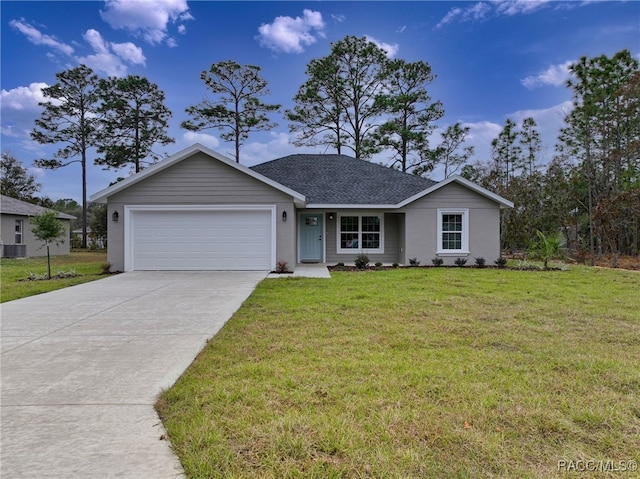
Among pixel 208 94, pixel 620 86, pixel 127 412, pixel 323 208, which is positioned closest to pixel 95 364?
pixel 127 412

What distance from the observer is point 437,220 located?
14.4 m

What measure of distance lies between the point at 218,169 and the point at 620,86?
20.4 meters

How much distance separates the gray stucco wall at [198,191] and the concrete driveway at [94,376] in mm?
4933

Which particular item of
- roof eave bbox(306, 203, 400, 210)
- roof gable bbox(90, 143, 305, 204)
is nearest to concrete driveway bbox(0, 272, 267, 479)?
roof gable bbox(90, 143, 305, 204)

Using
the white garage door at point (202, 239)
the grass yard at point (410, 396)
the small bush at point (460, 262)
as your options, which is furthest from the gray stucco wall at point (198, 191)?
the grass yard at point (410, 396)

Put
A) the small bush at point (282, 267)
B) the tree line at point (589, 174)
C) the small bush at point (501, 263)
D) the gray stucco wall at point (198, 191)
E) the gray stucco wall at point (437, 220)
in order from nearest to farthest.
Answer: the small bush at point (282, 267)
the gray stucco wall at point (198, 191)
the small bush at point (501, 263)
the gray stucco wall at point (437, 220)
the tree line at point (589, 174)

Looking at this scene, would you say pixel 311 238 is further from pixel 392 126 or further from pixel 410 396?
pixel 392 126

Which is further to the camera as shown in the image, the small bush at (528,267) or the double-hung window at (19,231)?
the double-hung window at (19,231)

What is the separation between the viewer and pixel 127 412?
2865 millimetres

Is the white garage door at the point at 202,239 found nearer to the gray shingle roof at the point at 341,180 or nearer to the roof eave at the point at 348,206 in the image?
the roof eave at the point at 348,206

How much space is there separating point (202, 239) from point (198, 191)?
1.62 metres

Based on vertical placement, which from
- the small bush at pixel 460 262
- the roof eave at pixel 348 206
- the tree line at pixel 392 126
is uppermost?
the tree line at pixel 392 126

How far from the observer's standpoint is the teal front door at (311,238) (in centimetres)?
1560

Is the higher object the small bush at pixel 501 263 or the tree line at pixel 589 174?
the tree line at pixel 589 174
